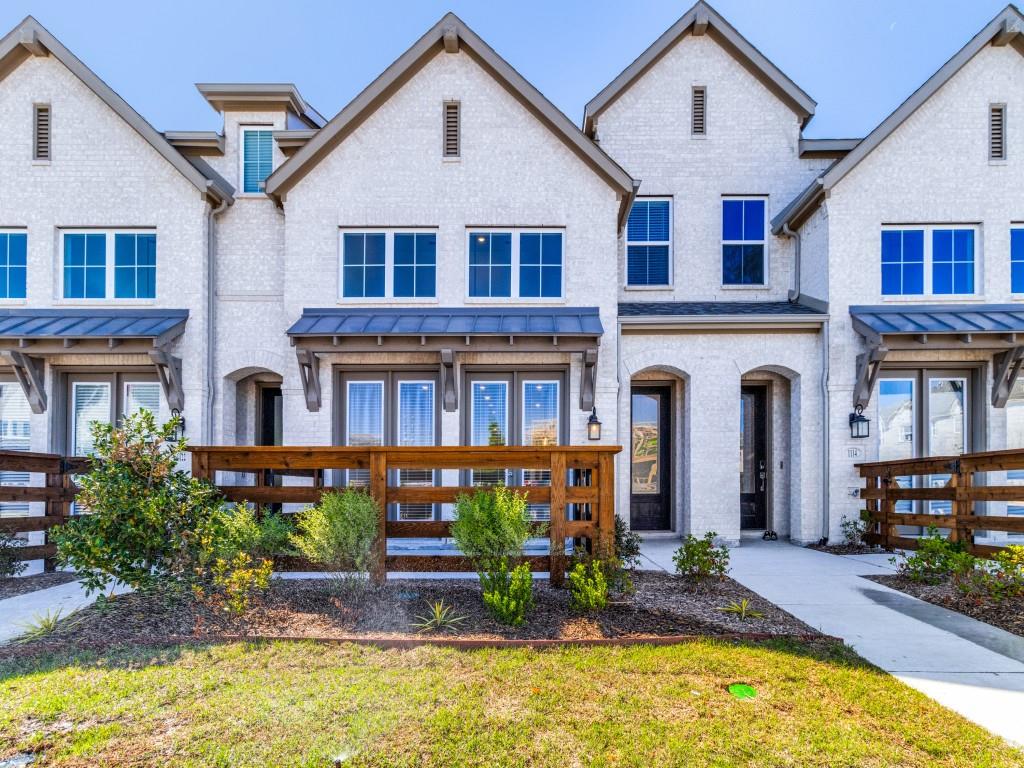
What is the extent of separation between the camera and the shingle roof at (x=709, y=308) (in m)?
10.1

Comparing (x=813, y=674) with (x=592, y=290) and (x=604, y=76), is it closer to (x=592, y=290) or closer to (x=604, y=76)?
(x=592, y=290)

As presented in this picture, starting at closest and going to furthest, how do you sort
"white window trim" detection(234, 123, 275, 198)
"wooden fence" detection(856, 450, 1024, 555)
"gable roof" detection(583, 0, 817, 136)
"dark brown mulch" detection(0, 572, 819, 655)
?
"dark brown mulch" detection(0, 572, 819, 655)
"wooden fence" detection(856, 450, 1024, 555)
"white window trim" detection(234, 123, 275, 198)
"gable roof" detection(583, 0, 817, 136)

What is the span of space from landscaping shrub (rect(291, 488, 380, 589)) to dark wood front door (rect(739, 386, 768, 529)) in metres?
7.96

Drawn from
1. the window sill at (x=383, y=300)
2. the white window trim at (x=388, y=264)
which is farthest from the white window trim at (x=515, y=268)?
the window sill at (x=383, y=300)

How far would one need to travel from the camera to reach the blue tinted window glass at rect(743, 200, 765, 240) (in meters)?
11.6

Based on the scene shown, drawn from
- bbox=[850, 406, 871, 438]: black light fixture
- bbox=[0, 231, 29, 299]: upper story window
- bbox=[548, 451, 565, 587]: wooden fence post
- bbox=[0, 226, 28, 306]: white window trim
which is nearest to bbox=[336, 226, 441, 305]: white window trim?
bbox=[548, 451, 565, 587]: wooden fence post

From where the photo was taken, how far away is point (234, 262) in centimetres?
1012

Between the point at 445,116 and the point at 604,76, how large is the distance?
3.93 metres

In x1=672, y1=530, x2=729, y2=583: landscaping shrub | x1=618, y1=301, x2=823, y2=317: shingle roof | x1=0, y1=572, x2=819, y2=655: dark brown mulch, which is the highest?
x1=618, y1=301, x2=823, y2=317: shingle roof

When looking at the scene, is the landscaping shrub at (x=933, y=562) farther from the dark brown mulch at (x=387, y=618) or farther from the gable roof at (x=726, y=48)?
the gable roof at (x=726, y=48)

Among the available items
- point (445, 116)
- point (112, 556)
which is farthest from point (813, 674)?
point (445, 116)

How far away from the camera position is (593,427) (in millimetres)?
9375

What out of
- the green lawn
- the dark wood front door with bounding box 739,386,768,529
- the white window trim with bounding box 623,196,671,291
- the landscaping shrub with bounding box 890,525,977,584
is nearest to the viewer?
the green lawn

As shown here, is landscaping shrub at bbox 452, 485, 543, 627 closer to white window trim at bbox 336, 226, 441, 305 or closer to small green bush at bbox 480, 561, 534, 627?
small green bush at bbox 480, 561, 534, 627
